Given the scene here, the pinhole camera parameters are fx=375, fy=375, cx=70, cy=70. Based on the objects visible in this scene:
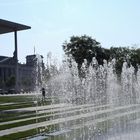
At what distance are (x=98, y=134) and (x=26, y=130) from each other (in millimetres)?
2840

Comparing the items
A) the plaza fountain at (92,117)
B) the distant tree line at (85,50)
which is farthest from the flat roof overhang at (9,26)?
the plaza fountain at (92,117)

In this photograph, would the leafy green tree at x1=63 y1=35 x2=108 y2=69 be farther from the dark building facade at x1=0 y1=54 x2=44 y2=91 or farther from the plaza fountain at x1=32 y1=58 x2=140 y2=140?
the dark building facade at x1=0 y1=54 x2=44 y2=91

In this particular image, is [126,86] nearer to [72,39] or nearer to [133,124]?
[133,124]

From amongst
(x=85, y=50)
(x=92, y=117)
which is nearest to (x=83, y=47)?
(x=85, y=50)

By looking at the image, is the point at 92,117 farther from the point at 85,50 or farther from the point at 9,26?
the point at 9,26

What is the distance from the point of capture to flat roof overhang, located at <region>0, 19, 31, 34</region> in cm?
5044

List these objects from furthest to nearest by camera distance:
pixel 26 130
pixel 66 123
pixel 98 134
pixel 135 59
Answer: pixel 135 59 → pixel 66 123 → pixel 26 130 → pixel 98 134

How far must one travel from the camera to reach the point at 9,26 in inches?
2067

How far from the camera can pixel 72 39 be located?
41969mm

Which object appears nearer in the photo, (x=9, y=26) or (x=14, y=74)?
(x=9, y=26)

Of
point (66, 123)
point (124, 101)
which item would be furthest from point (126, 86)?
point (66, 123)

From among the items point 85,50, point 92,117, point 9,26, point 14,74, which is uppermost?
point 9,26

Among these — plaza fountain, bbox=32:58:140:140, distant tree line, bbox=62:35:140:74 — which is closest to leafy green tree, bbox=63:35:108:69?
distant tree line, bbox=62:35:140:74

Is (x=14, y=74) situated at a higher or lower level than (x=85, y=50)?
higher
